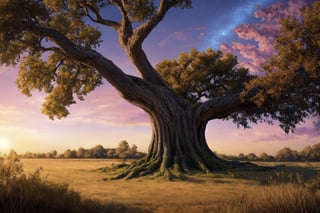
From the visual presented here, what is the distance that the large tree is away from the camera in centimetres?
2036

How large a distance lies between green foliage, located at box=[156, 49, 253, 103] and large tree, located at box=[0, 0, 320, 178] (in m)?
5.86

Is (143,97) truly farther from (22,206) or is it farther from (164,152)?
(22,206)

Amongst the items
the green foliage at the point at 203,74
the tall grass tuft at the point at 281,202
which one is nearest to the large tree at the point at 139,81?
the green foliage at the point at 203,74

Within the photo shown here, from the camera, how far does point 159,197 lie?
12.1 m

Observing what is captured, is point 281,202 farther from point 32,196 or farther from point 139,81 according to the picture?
point 139,81

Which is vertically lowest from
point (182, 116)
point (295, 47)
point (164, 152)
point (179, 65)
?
point (164, 152)

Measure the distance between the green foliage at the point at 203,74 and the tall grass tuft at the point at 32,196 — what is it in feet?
81.5

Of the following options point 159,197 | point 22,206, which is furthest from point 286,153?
point 22,206

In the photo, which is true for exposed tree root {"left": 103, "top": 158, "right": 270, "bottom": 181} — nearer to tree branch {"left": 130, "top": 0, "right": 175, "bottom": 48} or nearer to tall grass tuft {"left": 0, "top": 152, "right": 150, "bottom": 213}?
tree branch {"left": 130, "top": 0, "right": 175, "bottom": 48}

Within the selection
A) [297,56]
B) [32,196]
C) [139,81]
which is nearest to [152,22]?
[139,81]

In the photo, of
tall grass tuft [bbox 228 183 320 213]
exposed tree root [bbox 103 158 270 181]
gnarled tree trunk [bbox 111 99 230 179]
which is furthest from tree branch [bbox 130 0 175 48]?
tall grass tuft [bbox 228 183 320 213]

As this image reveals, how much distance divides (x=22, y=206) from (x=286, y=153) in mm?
50158

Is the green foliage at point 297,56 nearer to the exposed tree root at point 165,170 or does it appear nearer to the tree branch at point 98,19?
the exposed tree root at point 165,170

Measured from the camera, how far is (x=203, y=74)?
105 ft
